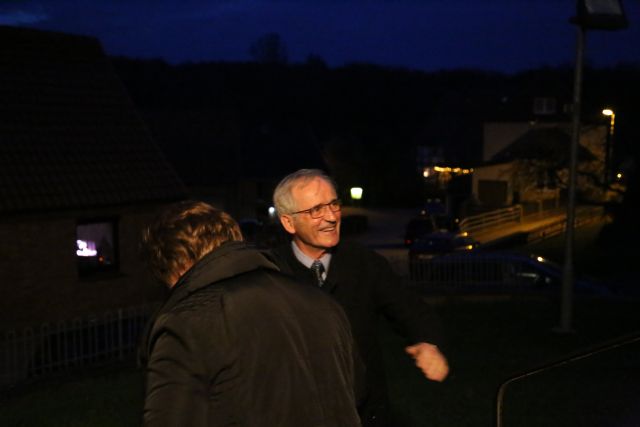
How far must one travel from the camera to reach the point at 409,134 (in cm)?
9581

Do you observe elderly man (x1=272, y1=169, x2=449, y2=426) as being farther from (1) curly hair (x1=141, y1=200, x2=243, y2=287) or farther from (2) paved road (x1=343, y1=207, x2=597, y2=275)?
(2) paved road (x1=343, y1=207, x2=597, y2=275)

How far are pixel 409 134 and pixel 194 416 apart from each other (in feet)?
310

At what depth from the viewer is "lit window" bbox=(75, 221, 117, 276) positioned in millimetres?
17297

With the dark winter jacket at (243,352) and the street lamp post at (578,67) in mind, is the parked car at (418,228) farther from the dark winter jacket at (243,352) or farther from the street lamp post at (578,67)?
the dark winter jacket at (243,352)

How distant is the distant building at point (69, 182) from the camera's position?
15.8m

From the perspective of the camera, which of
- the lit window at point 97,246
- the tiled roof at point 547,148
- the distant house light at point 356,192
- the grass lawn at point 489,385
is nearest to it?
the grass lawn at point 489,385

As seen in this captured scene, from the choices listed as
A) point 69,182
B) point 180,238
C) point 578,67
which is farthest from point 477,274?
point 180,238

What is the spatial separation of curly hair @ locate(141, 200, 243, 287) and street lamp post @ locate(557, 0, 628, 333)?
1053 centimetres

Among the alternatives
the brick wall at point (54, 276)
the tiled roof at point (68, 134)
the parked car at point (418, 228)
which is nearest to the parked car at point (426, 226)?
the parked car at point (418, 228)

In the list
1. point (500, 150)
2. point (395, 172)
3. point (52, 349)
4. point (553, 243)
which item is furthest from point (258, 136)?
point (52, 349)

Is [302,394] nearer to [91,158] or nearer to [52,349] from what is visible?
[52,349]

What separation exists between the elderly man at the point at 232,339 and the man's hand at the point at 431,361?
1.27 meters

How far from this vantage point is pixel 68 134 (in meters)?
17.8

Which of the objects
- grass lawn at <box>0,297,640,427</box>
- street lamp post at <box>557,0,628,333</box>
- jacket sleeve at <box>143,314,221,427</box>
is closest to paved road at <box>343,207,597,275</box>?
grass lawn at <box>0,297,640,427</box>
